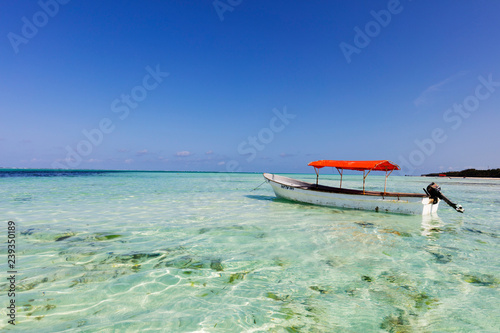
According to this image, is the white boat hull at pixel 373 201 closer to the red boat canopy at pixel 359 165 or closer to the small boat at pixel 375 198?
the small boat at pixel 375 198

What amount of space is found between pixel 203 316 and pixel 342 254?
508cm

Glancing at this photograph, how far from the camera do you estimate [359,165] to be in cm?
1662

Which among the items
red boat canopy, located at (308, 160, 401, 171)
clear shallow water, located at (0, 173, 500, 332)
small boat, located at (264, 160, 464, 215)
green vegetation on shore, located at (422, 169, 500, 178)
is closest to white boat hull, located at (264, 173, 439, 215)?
small boat, located at (264, 160, 464, 215)

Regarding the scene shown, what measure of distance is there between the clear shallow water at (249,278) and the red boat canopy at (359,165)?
585cm

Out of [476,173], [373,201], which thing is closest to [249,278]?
[373,201]

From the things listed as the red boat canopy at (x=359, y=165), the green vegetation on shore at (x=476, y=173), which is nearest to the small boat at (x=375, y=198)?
the red boat canopy at (x=359, y=165)

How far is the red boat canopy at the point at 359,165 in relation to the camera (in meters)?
16.1

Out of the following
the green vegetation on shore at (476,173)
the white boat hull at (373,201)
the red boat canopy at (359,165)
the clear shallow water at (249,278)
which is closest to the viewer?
the clear shallow water at (249,278)

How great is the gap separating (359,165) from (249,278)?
44.8ft

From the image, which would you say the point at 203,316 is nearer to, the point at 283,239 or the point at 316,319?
the point at 316,319

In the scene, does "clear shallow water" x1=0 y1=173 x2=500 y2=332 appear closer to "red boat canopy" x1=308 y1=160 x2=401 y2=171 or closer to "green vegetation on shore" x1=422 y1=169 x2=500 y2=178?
"red boat canopy" x1=308 y1=160 x2=401 y2=171

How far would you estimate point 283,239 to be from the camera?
30.0 ft

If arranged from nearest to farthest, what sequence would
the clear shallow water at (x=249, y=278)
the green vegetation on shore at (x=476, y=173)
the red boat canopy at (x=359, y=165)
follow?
the clear shallow water at (x=249, y=278) < the red boat canopy at (x=359, y=165) < the green vegetation on shore at (x=476, y=173)

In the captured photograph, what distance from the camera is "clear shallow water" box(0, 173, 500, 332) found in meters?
4.12
